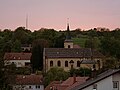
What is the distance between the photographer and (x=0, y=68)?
22.3 m

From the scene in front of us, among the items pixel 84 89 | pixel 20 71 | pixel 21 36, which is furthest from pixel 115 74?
pixel 21 36

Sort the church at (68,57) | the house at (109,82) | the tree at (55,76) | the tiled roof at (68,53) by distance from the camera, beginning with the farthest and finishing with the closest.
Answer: the tiled roof at (68,53) → the church at (68,57) → the tree at (55,76) → the house at (109,82)

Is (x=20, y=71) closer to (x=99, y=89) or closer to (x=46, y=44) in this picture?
(x=46, y=44)

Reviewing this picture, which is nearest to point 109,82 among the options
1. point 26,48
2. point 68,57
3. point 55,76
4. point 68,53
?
point 55,76

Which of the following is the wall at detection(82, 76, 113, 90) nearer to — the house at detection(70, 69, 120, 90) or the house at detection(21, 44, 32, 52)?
the house at detection(70, 69, 120, 90)

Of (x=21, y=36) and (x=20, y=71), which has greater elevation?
(x=21, y=36)

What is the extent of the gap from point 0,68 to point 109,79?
602cm

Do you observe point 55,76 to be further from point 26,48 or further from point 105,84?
point 26,48

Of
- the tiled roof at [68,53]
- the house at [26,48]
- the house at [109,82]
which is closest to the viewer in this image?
the house at [109,82]

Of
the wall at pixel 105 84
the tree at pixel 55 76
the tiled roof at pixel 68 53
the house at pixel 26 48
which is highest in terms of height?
the house at pixel 26 48

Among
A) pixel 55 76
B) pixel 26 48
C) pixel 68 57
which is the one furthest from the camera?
pixel 26 48

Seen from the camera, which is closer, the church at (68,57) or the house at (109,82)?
the house at (109,82)

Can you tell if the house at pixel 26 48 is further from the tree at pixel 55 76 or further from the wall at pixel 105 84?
the wall at pixel 105 84

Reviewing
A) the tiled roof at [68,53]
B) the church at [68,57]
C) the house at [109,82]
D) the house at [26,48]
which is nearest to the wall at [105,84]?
the house at [109,82]
